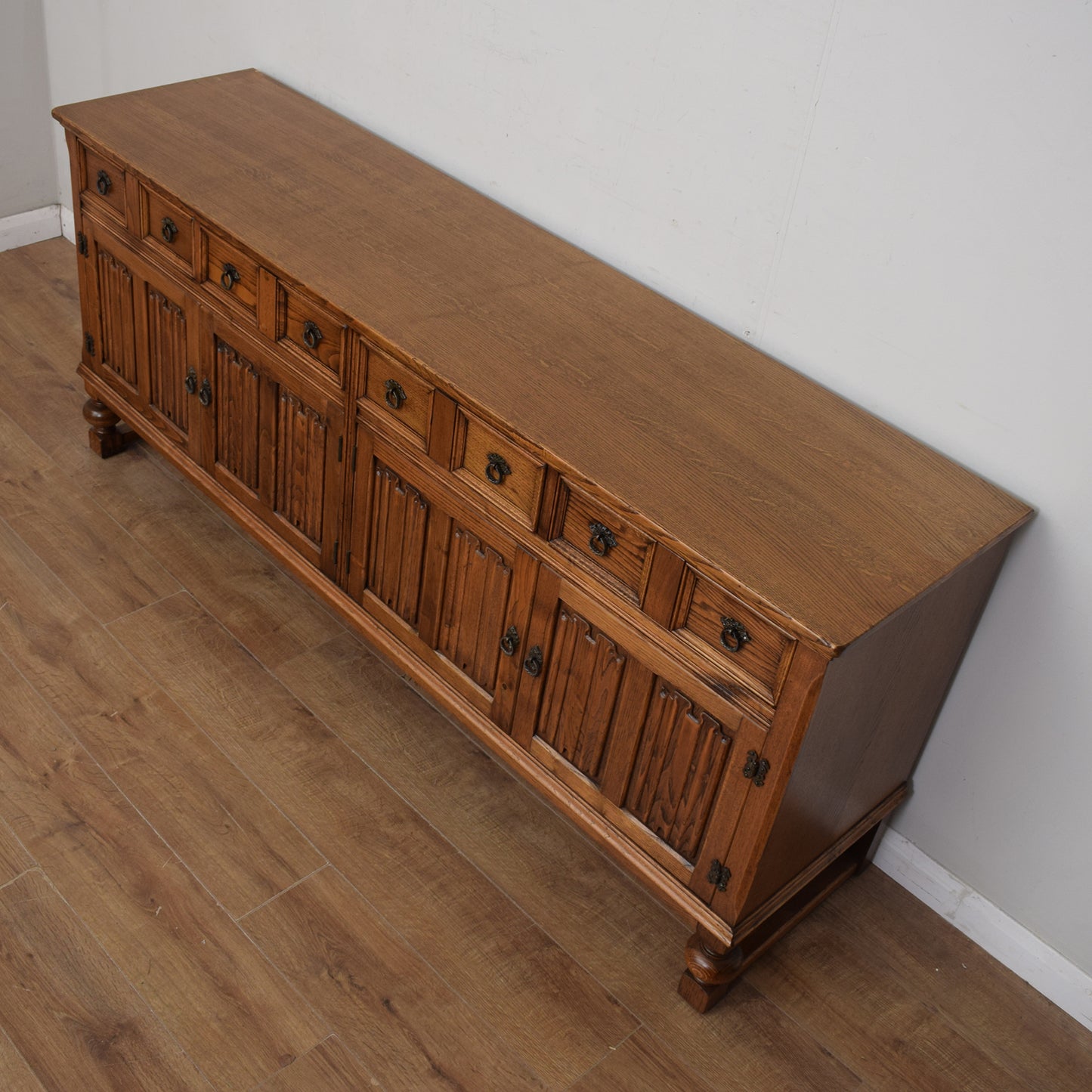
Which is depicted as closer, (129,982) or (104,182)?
(129,982)

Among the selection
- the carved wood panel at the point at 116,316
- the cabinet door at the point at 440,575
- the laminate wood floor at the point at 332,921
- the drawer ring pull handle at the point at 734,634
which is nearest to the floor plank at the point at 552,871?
the laminate wood floor at the point at 332,921

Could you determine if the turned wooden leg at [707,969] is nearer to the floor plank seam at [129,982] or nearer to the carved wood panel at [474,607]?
the carved wood panel at [474,607]

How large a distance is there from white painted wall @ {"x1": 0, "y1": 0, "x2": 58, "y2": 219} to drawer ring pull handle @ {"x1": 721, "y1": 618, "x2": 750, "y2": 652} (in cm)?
296

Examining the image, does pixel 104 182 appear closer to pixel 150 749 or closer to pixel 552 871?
pixel 150 749

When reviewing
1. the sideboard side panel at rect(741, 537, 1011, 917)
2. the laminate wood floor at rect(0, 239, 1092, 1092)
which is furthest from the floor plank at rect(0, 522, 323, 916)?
the sideboard side panel at rect(741, 537, 1011, 917)

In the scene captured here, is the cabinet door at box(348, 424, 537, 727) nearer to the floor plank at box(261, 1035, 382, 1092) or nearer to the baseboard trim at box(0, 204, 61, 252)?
the floor plank at box(261, 1035, 382, 1092)

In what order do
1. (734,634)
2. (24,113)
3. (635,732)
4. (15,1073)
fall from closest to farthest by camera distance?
1. (734,634)
2. (15,1073)
3. (635,732)
4. (24,113)

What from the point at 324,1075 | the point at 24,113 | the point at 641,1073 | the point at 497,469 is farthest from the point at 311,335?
the point at 24,113

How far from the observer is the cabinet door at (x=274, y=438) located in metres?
2.36

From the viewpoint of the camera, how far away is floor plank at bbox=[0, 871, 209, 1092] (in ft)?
6.20

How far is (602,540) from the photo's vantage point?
1.88m

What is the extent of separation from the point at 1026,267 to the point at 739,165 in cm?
53

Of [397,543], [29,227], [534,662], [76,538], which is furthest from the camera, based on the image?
[29,227]

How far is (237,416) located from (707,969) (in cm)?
142
